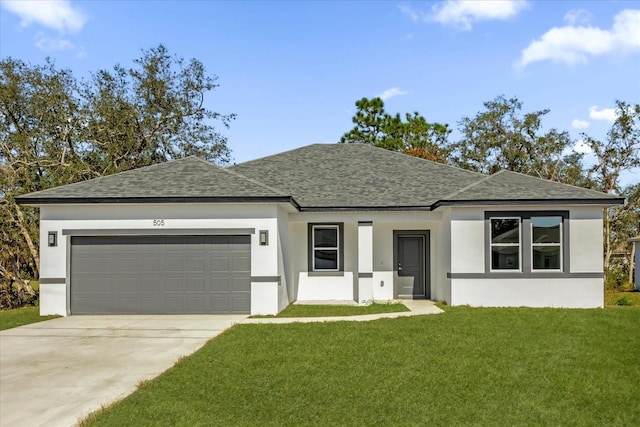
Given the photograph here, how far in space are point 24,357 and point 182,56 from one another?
25.0 meters

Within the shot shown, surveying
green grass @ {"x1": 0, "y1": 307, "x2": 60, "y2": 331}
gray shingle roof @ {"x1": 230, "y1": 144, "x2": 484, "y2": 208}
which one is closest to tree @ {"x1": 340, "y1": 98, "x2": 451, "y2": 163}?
gray shingle roof @ {"x1": 230, "y1": 144, "x2": 484, "y2": 208}

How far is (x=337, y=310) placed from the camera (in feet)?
47.2

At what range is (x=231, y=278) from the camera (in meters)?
13.8

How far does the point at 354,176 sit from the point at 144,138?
51.3 feet

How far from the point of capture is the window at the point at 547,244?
14.7 metres

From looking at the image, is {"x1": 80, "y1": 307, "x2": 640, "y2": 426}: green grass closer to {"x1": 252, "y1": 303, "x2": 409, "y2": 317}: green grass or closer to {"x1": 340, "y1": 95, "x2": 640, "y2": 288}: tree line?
{"x1": 252, "y1": 303, "x2": 409, "y2": 317}: green grass

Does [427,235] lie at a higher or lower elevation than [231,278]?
higher

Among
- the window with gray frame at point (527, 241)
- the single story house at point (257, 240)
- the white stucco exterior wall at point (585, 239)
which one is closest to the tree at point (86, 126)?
the single story house at point (257, 240)

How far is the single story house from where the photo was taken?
1376cm

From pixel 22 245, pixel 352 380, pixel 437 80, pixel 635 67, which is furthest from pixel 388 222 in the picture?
pixel 22 245

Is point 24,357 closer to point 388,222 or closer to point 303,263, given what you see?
point 303,263

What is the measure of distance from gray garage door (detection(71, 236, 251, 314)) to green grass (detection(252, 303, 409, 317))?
1.47 meters

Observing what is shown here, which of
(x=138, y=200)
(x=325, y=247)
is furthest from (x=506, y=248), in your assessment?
(x=138, y=200)

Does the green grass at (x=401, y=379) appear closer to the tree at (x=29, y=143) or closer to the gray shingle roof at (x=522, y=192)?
the gray shingle roof at (x=522, y=192)
